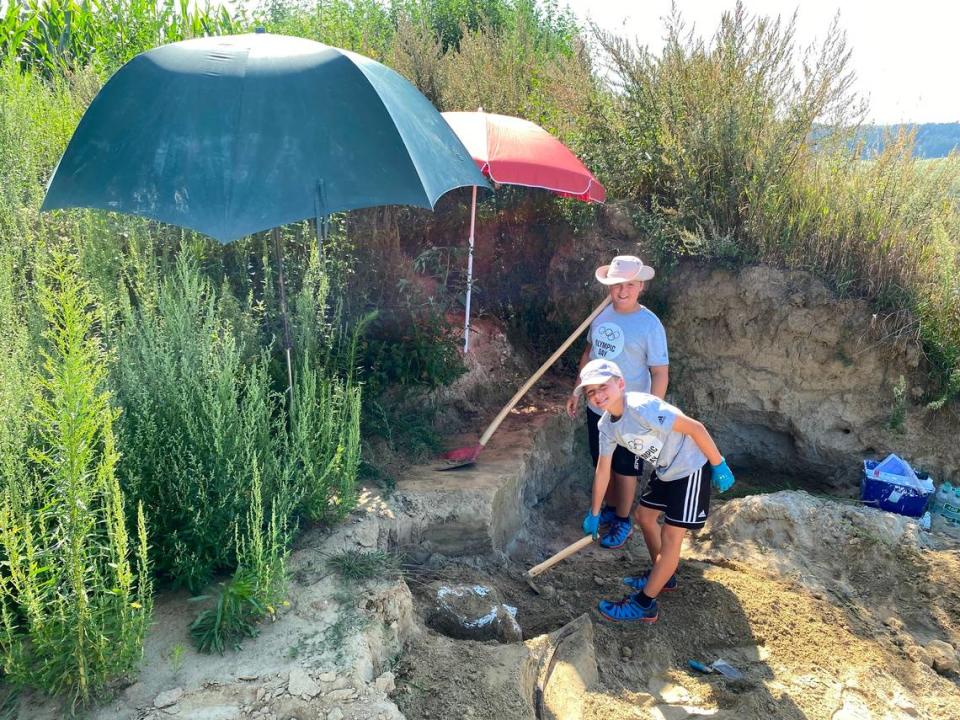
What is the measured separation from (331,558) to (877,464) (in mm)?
4179

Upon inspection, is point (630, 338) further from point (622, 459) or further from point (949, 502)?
point (949, 502)

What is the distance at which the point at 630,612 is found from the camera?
423 centimetres

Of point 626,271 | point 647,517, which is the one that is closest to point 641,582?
point 647,517

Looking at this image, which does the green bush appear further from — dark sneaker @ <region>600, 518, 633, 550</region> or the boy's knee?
dark sneaker @ <region>600, 518, 633, 550</region>

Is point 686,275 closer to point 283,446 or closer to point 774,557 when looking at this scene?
point 774,557

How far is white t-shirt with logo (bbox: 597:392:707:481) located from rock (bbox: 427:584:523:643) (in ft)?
3.20

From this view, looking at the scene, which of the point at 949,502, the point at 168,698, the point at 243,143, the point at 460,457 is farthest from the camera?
the point at 949,502

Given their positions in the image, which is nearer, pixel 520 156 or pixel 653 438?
pixel 653 438

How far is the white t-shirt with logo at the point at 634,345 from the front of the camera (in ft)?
15.0

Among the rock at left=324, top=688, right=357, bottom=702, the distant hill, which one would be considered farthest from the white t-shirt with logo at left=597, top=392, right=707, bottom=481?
the distant hill

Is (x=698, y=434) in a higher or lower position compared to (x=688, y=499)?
higher

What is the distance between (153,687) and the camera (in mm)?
2775

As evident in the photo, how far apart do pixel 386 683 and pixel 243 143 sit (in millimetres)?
2401

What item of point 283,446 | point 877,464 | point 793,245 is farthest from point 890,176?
point 283,446
